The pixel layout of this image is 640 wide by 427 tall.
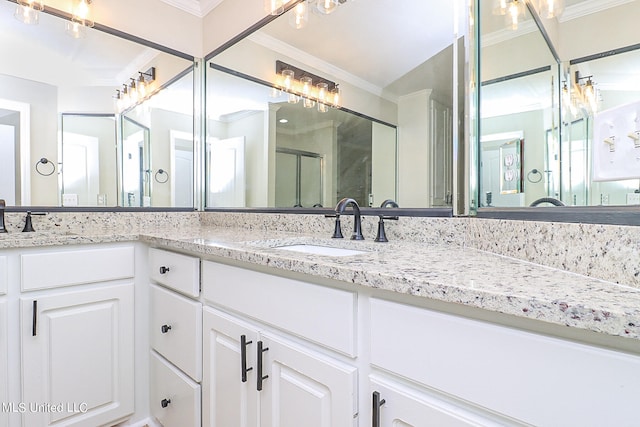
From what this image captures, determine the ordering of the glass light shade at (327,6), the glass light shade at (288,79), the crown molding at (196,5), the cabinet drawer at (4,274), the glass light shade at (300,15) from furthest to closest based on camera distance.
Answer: the crown molding at (196,5) < the glass light shade at (288,79) < the glass light shade at (300,15) < the glass light shade at (327,6) < the cabinet drawer at (4,274)

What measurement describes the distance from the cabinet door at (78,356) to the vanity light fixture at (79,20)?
1430 mm

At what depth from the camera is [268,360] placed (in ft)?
A: 3.06

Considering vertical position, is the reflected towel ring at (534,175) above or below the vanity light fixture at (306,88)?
below

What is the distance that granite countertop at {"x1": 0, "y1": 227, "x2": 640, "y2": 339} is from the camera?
17.2 inches

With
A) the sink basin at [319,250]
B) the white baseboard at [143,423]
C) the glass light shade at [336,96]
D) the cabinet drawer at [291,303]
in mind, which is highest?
the glass light shade at [336,96]

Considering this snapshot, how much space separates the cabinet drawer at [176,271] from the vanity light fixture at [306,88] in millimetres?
993

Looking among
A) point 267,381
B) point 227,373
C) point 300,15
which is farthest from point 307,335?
point 300,15

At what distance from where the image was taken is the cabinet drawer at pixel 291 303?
2.45 ft

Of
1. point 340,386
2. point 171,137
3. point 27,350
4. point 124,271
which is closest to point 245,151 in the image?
point 171,137

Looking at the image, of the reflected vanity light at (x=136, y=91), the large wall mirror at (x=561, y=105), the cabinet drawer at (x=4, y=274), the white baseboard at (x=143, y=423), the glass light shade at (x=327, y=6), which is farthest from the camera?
the reflected vanity light at (x=136, y=91)

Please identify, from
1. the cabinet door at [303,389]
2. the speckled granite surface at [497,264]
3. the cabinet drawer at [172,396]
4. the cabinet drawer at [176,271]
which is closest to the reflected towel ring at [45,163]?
the speckled granite surface at [497,264]

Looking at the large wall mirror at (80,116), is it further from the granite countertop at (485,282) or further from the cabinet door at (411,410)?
the cabinet door at (411,410)

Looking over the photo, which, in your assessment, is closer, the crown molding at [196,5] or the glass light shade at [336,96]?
the glass light shade at [336,96]

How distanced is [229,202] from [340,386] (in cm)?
171
